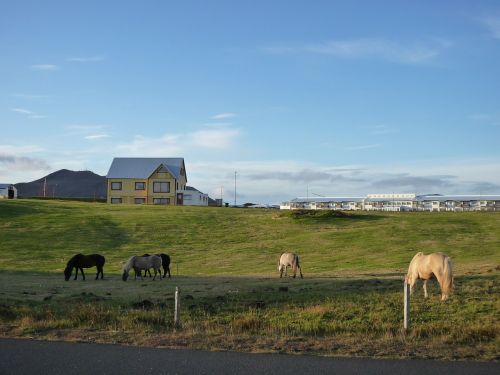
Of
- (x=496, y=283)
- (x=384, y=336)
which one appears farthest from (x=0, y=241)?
(x=384, y=336)

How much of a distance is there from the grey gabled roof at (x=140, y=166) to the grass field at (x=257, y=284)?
28621mm

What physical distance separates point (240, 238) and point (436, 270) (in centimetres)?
3866

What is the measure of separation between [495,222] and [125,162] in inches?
2559

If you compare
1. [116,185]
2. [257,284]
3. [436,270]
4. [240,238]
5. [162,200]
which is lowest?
[257,284]

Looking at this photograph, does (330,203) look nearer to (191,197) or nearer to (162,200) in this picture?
(191,197)

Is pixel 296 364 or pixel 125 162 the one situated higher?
pixel 125 162

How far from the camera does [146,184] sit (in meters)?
106

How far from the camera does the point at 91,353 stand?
14.3 metres

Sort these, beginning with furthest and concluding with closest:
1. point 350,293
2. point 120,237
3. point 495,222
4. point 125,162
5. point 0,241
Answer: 1. point 125,162
2. point 495,222
3. point 120,237
4. point 0,241
5. point 350,293

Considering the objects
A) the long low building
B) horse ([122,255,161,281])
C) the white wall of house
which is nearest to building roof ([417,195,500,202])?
the long low building

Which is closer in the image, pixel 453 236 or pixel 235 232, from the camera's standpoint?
pixel 453 236

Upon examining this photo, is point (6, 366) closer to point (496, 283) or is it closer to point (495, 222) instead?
point (496, 283)

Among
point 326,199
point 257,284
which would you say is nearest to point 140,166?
point 326,199

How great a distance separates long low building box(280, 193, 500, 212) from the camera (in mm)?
148875
